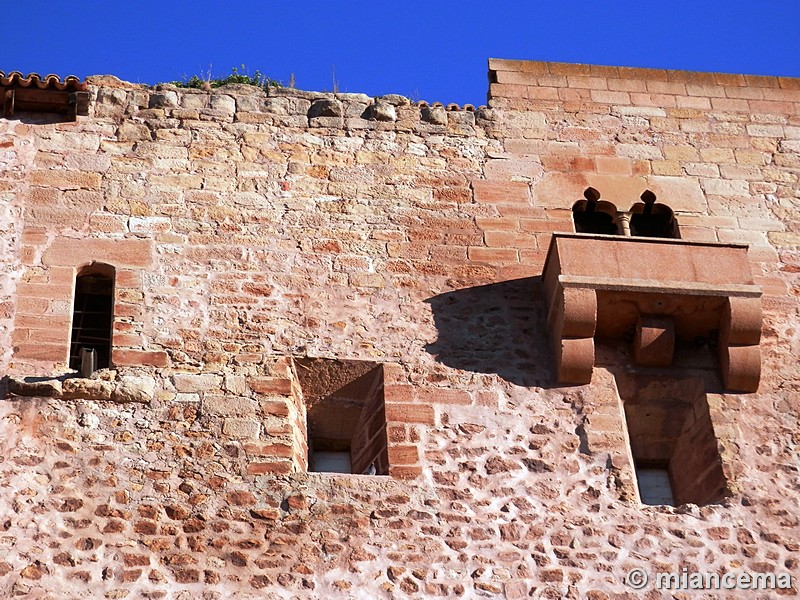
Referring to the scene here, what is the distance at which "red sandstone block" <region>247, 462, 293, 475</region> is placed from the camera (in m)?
9.11

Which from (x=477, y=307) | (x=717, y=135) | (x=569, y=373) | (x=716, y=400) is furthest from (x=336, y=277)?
(x=717, y=135)

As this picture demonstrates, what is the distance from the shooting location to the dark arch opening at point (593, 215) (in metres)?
11.1

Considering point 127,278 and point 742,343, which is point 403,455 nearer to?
point 127,278

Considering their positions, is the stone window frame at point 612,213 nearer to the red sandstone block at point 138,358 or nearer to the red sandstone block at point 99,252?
the red sandstone block at point 99,252

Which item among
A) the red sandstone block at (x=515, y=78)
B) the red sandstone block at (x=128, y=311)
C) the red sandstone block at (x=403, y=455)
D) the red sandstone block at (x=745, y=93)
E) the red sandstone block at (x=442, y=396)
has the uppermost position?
the red sandstone block at (x=515, y=78)

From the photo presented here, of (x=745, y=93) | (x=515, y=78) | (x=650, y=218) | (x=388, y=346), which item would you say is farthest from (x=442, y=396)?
(x=745, y=93)

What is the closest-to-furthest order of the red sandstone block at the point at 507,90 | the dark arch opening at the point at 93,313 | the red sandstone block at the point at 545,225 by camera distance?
the dark arch opening at the point at 93,313 → the red sandstone block at the point at 545,225 → the red sandstone block at the point at 507,90

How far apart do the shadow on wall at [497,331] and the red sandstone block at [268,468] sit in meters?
1.35

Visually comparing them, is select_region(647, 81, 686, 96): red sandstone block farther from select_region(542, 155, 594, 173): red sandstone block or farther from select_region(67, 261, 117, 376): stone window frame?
select_region(67, 261, 117, 376): stone window frame

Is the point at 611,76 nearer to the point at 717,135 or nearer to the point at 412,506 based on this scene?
the point at 717,135

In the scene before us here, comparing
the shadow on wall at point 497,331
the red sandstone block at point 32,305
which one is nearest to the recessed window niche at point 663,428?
the shadow on wall at point 497,331

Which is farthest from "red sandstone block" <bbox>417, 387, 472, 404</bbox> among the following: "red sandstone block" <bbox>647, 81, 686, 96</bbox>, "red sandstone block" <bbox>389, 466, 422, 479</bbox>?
"red sandstone block" <bbox>647, 81, 686, 96</bbox>

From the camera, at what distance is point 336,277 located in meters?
10.3

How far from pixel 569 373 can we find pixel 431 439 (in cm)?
104
